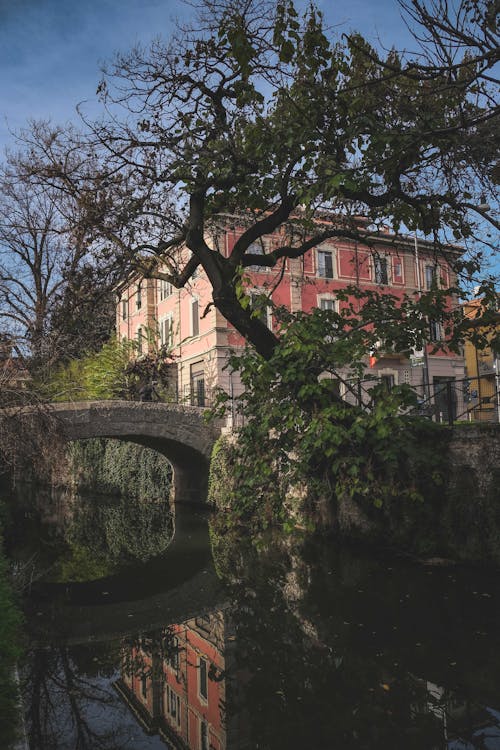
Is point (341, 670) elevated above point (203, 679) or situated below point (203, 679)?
above

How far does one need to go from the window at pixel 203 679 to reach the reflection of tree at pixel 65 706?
2.79 ft

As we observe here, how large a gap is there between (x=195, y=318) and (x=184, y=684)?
72.0ft

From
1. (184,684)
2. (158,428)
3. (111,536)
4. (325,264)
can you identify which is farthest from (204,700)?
(325,264)

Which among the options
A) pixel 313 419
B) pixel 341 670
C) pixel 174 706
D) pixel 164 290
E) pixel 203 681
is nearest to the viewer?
pixel 174 706

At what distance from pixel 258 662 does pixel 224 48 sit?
7.73 meters

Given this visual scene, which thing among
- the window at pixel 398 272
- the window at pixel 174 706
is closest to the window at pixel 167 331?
the window at pixel 398 272

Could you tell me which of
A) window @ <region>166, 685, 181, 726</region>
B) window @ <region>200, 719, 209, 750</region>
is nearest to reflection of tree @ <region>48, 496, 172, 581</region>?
window @ <region>166, 685, 181, 726</region>

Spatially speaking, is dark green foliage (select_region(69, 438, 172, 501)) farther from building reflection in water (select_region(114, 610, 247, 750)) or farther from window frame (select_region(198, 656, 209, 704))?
window frame (select_region(198, 656, 209, 704))

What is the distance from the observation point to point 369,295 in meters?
9.66

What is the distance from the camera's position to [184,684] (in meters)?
6.08

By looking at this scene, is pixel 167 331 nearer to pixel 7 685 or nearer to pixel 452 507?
pixel 452 507

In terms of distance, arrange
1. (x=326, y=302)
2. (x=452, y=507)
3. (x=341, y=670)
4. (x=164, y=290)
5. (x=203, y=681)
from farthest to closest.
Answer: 1. (x=164, y=290)
2. (x=326, y=302)
3. (x=452, y=507)
4. (x=203, y=681)
5. (x=341, y=670)

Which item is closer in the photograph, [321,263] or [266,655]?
[266,655]

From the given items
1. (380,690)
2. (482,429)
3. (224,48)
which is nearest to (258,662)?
(380,690)
